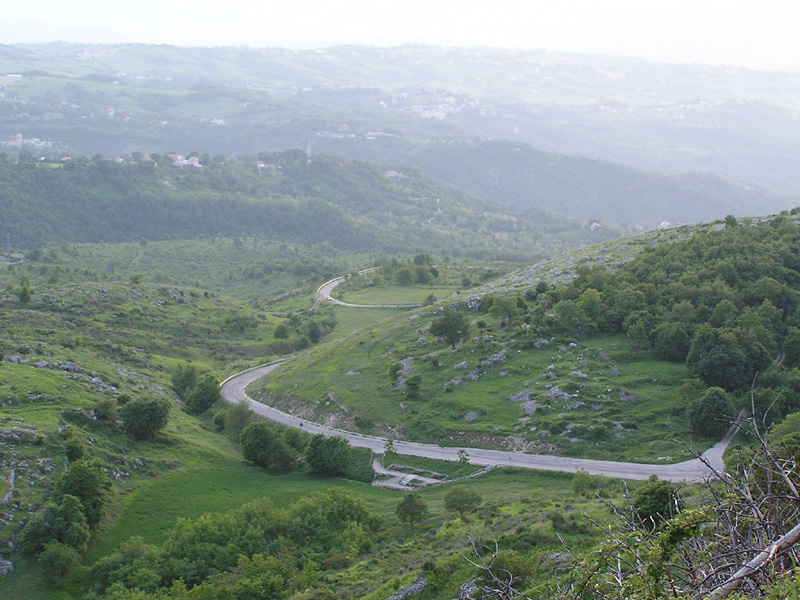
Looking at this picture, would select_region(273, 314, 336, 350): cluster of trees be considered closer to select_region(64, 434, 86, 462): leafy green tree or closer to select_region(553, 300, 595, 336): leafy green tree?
select_region(553, 300, 595, 336): leafy green tree

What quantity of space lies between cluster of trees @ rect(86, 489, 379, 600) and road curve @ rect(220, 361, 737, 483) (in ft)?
43.3

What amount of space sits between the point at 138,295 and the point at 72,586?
254 ft

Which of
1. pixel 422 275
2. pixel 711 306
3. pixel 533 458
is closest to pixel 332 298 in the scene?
pixel 422 275

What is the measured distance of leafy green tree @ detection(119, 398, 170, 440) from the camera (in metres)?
60.1

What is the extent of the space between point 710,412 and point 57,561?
4775cm

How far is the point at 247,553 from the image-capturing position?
4400cm

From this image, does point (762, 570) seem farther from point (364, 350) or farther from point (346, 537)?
point (364, 350)

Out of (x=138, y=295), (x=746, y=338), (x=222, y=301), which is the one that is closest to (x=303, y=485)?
(x=746, y=338)

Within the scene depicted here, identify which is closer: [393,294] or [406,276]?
[393,294]

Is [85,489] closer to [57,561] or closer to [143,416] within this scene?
[57,561]

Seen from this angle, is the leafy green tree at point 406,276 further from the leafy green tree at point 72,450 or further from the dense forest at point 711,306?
the leafy green tree at point 72,450

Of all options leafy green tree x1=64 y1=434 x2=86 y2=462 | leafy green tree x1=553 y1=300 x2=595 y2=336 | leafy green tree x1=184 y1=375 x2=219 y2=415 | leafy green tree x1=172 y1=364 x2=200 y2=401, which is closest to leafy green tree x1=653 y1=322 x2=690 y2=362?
leafy green tree x1=553 y1=300 x2=595 y2=336

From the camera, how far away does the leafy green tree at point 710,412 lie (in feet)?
170

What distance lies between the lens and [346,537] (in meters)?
45.1
